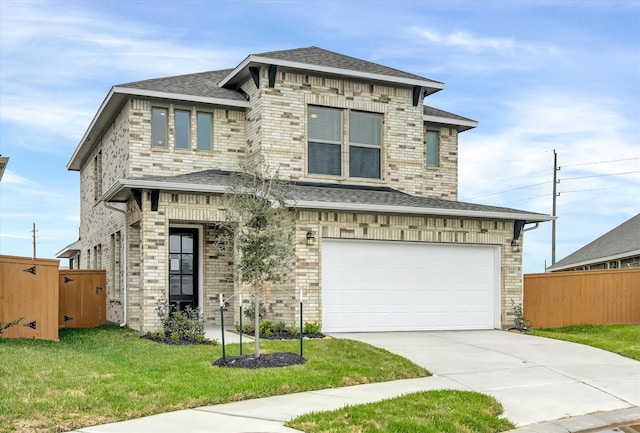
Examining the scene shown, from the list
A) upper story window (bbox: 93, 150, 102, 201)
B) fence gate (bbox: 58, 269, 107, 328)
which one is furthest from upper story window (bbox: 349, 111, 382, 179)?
upper story window (bbox: 93, 150, 102, 201)

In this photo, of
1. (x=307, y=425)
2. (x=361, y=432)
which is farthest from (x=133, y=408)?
(x=361, y=432)

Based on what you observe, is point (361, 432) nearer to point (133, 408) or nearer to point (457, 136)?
point (133, 408)

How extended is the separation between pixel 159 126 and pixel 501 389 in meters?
12.1

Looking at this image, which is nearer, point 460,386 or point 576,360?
point 460,386

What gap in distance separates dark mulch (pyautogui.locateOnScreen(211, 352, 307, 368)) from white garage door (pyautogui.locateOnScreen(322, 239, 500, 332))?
4.62 meters

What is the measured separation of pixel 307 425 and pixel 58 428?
106 inches

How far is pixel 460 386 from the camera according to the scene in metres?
10.3

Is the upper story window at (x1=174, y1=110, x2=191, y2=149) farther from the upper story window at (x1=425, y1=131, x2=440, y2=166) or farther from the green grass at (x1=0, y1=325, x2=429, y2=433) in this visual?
the upper story window at (x1=425, y1=131, x2=440, y2=166)

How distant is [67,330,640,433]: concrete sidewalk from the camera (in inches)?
314

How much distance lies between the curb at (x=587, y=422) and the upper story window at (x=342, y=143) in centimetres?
1127

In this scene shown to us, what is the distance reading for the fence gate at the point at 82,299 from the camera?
20.1m

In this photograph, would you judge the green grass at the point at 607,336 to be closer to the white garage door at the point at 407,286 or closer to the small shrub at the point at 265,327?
the white garage door at the point at 407,286

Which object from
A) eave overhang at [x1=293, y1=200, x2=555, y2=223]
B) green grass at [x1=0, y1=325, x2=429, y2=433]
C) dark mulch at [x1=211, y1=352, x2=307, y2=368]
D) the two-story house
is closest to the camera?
green grass at [x1=0, y1=325, x2=429, y2=433]

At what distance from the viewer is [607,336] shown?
56.8ft
